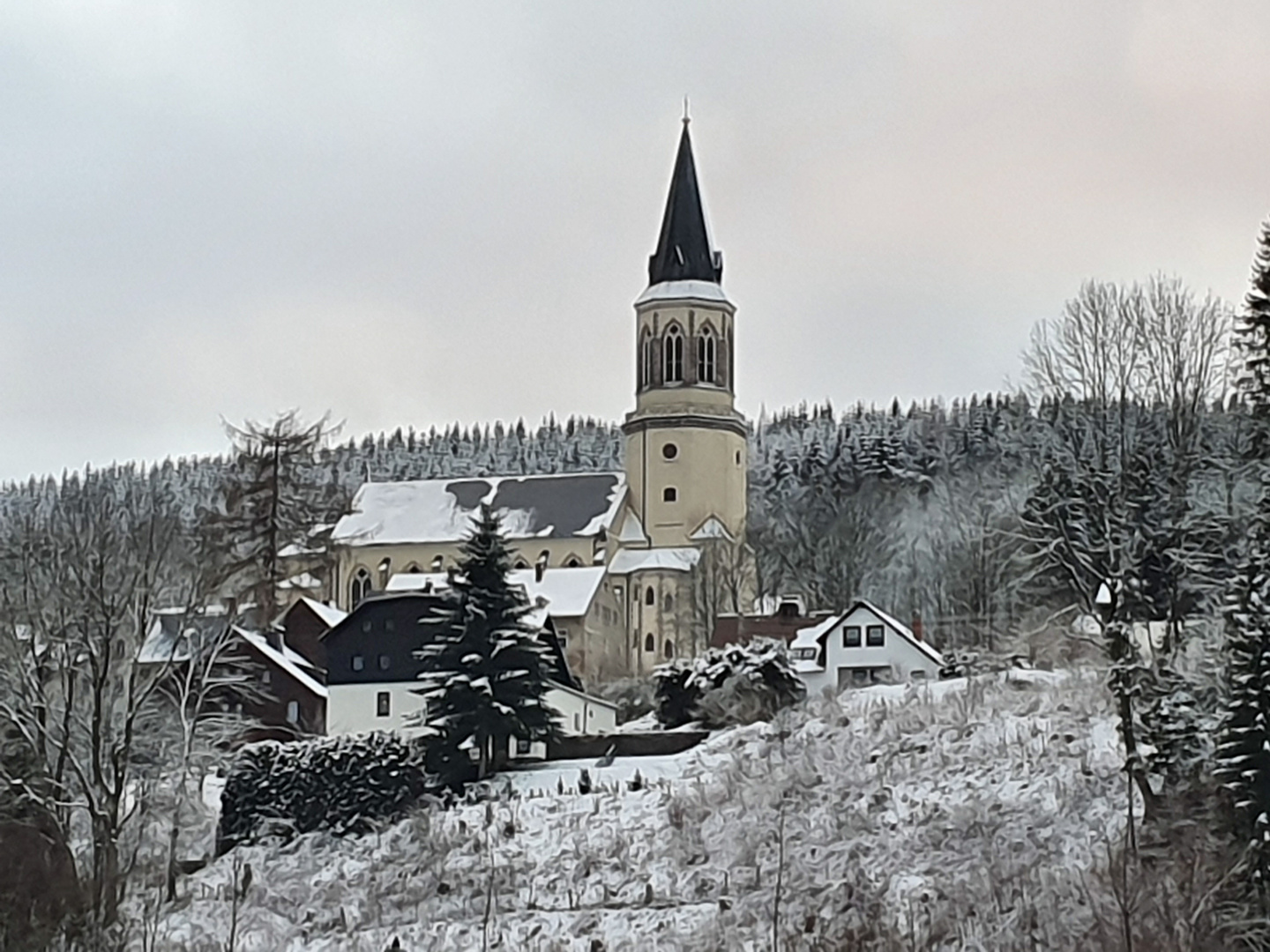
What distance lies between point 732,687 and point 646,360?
4112cm

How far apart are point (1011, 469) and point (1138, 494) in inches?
2405

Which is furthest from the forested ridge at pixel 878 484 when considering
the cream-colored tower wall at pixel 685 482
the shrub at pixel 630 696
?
the shrub at pixel 630 696

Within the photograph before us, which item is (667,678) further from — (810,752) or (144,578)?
(144,578)

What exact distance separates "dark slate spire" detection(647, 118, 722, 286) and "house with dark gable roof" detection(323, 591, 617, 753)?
35075mm

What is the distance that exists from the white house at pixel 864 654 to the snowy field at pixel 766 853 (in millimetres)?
11030

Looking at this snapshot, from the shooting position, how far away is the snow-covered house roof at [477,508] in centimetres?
8438

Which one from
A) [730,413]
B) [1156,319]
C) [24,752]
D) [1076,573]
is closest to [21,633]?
[24,752]

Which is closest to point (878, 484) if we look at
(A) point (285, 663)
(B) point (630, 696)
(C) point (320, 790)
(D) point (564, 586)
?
(D) point (564, 586)

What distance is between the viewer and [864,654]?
52.2m

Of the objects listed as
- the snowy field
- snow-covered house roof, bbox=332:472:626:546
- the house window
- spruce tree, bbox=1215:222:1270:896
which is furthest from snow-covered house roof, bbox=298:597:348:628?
spruce tree, bbox=1215:222:1270:896

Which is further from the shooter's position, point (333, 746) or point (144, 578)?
point (333, 746)

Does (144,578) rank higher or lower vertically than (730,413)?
lower

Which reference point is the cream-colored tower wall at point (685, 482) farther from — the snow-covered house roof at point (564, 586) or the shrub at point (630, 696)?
the shrub at point (630, 696)

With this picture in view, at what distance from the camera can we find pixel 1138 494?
116 feet
